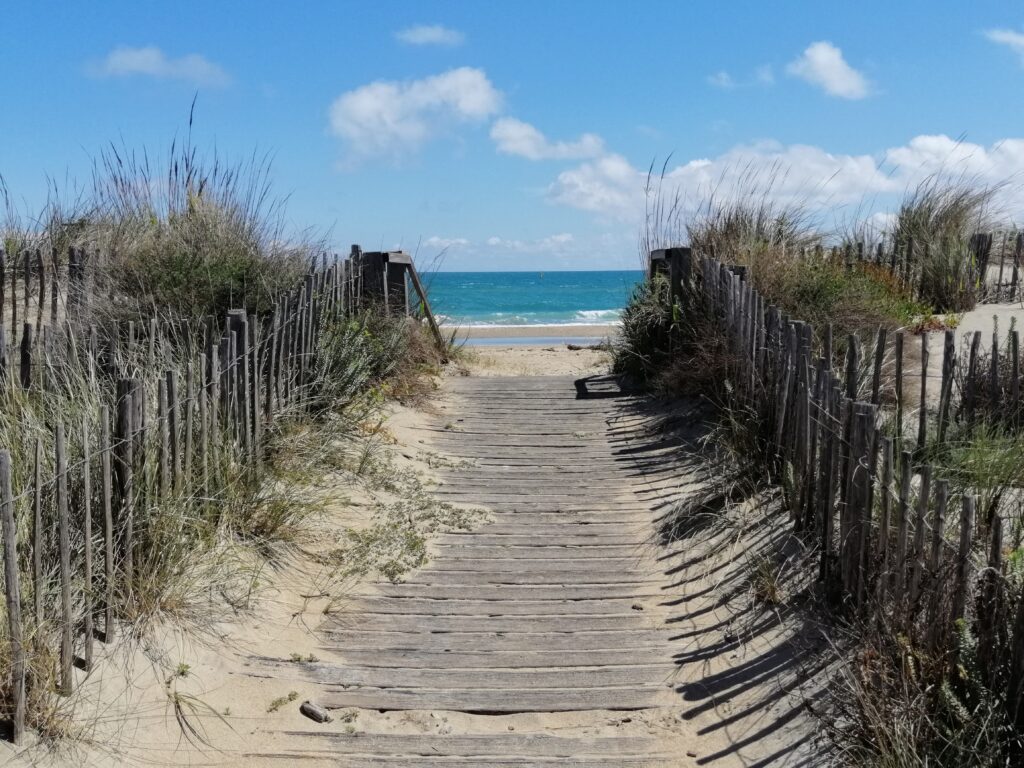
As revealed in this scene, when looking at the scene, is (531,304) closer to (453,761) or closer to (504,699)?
(504,699)

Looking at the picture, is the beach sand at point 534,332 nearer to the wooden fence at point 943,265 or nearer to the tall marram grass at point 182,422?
the wooden fence at point 943,265

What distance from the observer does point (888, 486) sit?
157 inches

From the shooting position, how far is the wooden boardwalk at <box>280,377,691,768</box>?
399 centimetres

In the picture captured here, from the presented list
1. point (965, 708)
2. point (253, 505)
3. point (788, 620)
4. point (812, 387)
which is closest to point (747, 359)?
point (812, 387)

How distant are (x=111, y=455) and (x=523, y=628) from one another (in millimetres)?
2093

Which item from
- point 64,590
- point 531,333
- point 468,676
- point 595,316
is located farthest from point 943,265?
point 595,316

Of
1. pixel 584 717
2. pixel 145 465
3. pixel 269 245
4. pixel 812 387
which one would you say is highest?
pixel 269 245

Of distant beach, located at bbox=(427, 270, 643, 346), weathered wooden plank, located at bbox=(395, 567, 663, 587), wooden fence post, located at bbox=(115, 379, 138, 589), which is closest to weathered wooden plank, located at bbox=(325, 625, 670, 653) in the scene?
weathered wooden plank, located at bbox=(395, 567, 663, 587)

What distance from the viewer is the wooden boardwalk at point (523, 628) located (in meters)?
3.99

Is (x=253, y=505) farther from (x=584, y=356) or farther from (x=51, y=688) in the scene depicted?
(x=584, y=356)

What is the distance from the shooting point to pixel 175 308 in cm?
818

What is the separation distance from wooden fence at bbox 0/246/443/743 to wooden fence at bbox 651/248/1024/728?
2999 millimetres

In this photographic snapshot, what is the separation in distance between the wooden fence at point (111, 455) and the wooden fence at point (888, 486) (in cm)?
300

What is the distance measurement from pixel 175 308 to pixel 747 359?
4462 millimetres
